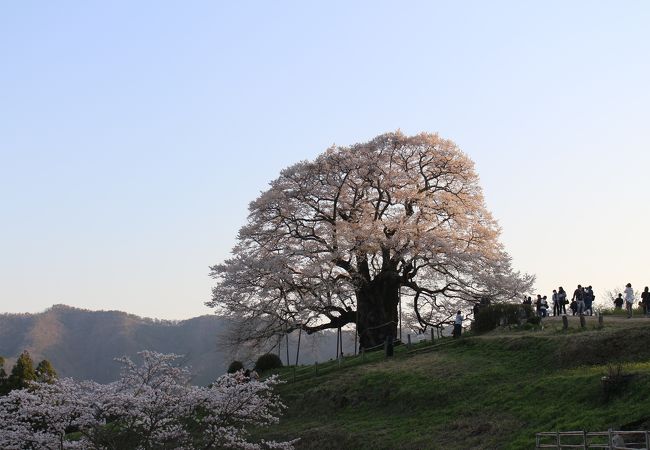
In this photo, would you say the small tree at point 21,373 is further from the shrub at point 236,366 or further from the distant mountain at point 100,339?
the distant mountain at point 100,339

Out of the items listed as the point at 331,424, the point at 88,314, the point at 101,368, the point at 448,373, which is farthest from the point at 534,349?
the point at 88,314

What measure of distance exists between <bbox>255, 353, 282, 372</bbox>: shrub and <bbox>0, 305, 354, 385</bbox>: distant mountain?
8768 centimetres

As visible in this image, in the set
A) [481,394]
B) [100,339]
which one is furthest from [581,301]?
[100,339]

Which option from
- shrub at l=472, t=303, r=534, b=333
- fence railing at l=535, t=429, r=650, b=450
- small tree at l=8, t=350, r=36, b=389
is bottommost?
fence railing at l=535, t=429, r=650, b=450

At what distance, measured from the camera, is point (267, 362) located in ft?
163

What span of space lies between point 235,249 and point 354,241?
27.2 ft

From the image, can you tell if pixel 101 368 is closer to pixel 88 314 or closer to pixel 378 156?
pixel 88 314

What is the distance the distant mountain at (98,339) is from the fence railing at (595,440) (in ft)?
387

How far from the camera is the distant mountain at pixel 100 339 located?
146 m

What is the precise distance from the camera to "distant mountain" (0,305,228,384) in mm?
147750

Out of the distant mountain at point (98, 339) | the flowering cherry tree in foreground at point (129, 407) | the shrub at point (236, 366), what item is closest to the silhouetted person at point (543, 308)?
the flowering cherry tree in foreground at point (129, 407)

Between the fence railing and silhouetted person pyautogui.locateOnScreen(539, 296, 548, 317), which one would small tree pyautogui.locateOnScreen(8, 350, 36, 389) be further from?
the fence railing

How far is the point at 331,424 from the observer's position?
32000 mm

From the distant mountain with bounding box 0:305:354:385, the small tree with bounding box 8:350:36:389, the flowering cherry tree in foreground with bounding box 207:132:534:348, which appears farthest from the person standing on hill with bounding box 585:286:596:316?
the distant mountain with bounding box 0:305:354:385
